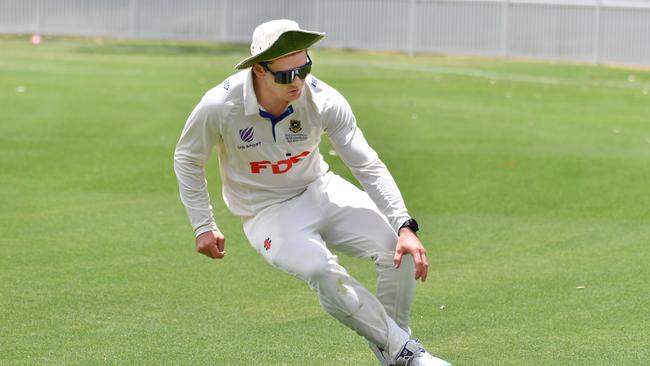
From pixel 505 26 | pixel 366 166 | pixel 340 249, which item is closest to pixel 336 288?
pixel 340 249

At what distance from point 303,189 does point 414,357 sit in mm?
1106

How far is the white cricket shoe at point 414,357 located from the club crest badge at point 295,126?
126cm

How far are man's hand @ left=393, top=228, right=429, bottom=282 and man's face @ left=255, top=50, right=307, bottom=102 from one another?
2.93ft

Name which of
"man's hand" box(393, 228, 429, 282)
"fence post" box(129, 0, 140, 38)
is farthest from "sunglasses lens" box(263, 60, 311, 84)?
"fence post" box(129, 0, 140, 38)

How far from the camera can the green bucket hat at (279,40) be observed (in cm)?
659

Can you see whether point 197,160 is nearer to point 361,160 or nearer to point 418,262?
point 361,160

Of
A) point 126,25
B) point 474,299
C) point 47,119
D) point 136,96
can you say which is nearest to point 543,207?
point 474,299

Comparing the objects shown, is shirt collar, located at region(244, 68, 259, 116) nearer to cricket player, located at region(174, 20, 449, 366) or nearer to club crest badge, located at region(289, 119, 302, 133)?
cricket player, located at region(174, 20, 449, 366)

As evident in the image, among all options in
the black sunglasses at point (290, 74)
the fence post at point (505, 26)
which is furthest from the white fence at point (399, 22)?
the black sunglasses at point (290, 74)

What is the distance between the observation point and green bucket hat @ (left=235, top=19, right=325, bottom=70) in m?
6.59

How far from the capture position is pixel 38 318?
8.52 m

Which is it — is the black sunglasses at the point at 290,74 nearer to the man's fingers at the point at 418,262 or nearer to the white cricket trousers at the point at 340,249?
the white cricket trousers at the point at 340,249

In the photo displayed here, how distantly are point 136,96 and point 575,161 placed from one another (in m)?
8.95

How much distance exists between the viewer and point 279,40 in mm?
6590
